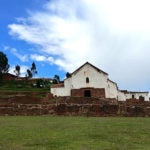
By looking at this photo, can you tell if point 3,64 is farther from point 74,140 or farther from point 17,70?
point 74,140

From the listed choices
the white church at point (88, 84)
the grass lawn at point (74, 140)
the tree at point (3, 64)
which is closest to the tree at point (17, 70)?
the tree at point (3, 64)

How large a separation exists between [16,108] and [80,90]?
2869cm

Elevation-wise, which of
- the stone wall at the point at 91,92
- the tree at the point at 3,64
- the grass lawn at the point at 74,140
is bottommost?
the grass lawn at the point at 74,140

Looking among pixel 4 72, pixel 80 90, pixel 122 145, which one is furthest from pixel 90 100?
pixel 4 72

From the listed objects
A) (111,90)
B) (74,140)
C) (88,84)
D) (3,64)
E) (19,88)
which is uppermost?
(3,64)

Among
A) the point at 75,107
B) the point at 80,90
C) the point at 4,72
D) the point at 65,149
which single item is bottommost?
the point at 65,149

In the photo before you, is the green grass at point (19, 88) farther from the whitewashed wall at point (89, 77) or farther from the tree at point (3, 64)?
the whitewashed wall at point (89, 77)

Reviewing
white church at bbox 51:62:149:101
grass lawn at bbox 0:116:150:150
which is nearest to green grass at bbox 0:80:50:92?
white church at bbox 51:62:149:101

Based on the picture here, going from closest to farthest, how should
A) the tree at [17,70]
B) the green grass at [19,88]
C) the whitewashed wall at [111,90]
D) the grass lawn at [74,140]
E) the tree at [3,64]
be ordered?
1. the grass lawn at [74,140]
2. the whitewashed wall at [111,90]
3. the green grass at [19,88]
4. the tree at [3,64]
5. the tree at [17,70]

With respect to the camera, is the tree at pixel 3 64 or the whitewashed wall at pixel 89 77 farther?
the tree at pixel 3 64

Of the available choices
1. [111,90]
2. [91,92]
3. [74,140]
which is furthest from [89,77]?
[74,140]

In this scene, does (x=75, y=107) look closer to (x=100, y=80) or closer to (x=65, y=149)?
(x=65, y=149)

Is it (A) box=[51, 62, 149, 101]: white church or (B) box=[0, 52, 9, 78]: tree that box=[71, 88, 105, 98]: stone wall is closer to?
(A) box=[51, 62, 149, 101]: white church

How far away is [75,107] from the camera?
1260 inches
